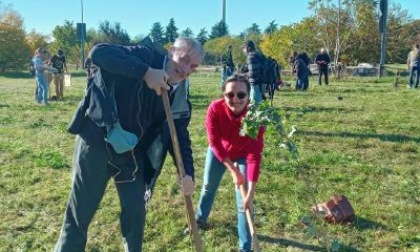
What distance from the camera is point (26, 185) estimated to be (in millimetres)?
6219

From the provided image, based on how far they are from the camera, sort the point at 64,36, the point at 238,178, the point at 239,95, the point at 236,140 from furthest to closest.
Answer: the point at 64,36 → the point at 236,140 → the point at 239,95 → the point at 238,178

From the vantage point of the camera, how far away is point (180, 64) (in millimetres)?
2979

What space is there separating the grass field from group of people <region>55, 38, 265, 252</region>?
0.71 metres

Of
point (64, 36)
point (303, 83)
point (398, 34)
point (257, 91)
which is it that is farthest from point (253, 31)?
point (257, 91)

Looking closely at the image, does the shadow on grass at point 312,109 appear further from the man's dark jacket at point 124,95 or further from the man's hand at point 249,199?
the man's dark jacket at point 124,95

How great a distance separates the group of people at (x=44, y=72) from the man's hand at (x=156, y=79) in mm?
12484

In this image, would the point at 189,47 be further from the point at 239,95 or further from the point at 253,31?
the point at 253,31

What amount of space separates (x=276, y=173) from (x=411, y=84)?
46.2ft

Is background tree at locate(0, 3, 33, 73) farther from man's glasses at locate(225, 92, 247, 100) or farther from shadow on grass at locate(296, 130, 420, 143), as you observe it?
man's glasses at locate(225, 92, 247, 100)

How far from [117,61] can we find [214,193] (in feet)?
6.82

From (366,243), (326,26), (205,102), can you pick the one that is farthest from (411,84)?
(366,243)

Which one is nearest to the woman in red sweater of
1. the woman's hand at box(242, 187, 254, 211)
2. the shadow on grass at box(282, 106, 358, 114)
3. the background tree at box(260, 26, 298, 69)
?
the woman's hand at box(242, 187, 254, 211)

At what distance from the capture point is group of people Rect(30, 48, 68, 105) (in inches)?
572

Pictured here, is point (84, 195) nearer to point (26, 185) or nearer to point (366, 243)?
point (366, 243)
